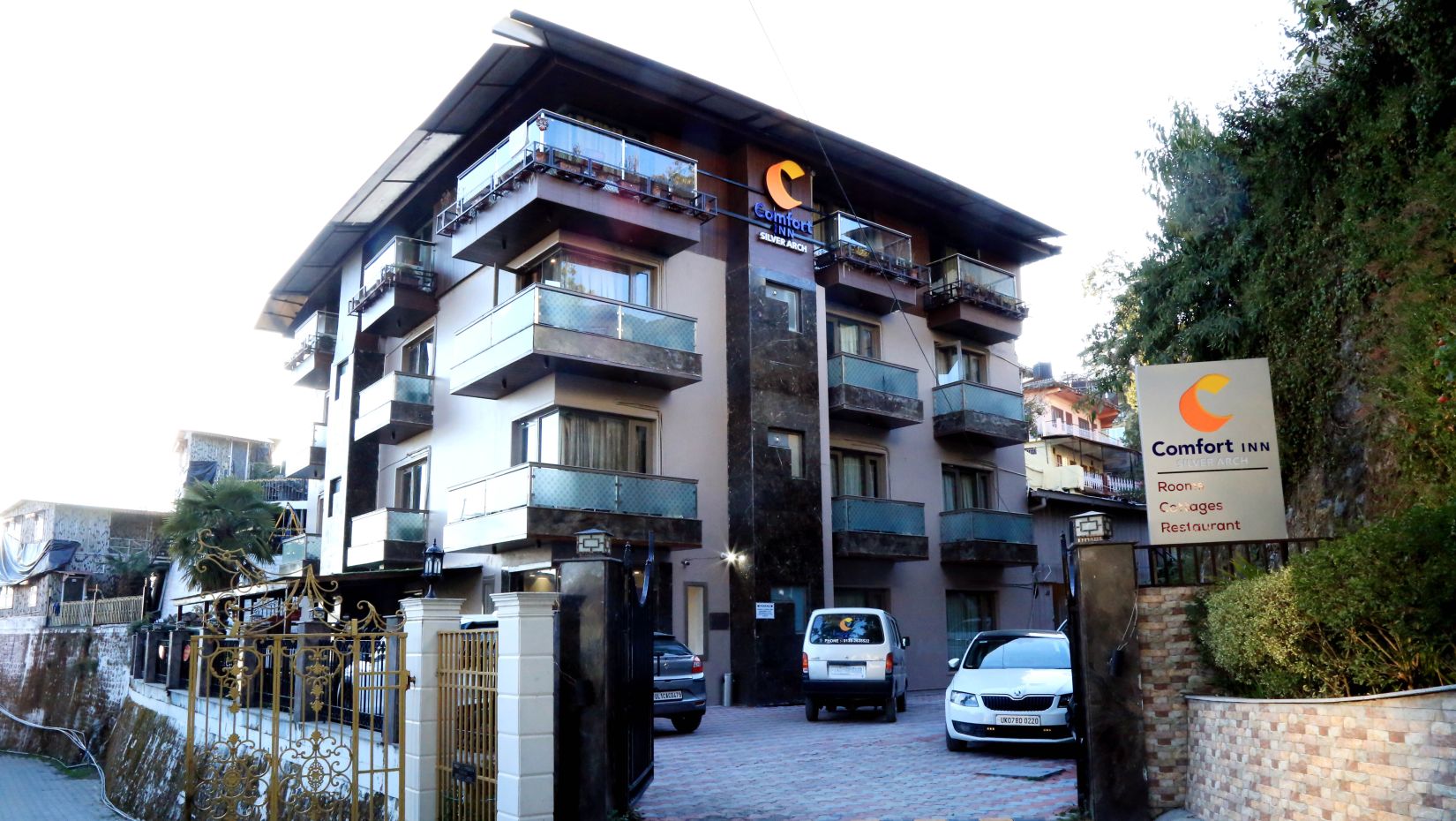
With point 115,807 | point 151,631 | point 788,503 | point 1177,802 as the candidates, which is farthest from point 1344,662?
point 151,631

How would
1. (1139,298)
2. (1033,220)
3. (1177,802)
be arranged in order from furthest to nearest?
Answer: (1033,220) → (1139,298) → (1177,802)

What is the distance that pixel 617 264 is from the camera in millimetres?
22422

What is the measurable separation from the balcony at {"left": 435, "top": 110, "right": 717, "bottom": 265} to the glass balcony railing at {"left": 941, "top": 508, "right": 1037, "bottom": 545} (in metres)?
10.1

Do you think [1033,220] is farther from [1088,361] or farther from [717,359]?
[717,359]

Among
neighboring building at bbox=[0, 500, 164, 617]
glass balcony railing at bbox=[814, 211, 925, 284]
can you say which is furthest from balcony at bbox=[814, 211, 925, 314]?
neighboring building at bbox=[0, 500, 164, 617]

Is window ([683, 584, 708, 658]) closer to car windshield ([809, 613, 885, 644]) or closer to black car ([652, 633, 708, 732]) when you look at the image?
car windshield ([809, 613, 885, 644])

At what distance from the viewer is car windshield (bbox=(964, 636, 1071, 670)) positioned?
44.5ft

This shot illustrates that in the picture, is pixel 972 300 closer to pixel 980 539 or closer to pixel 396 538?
pixel 980 539

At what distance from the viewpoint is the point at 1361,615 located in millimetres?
6832

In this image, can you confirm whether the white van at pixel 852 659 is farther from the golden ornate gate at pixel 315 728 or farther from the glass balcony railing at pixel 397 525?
the glass balcony railing at pixel 397 525

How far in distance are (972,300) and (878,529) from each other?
6.84 metres

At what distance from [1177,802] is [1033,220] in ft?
74.4

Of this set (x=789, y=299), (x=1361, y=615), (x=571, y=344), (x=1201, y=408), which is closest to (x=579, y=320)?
(x=571, y=344)

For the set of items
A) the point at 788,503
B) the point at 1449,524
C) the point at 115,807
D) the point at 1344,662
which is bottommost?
the point at 115,807
